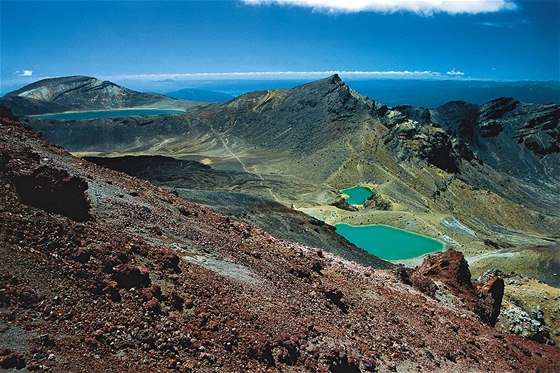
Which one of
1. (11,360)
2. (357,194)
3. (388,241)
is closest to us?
(11,360)

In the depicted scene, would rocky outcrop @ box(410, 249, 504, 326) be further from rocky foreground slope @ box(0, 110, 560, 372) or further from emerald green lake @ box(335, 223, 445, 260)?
emerald green lake @ box(335, 223, 445, 260)

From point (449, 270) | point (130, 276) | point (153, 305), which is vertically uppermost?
point (130, 276)

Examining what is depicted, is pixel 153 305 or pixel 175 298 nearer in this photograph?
pixel 153 305

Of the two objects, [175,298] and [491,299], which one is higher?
[175,298]

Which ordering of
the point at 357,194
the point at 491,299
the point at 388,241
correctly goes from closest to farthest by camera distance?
the point at 491,299 → the point at 388,241 → the point at 357,194

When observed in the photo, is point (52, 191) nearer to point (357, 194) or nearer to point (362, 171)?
point (357, 194)

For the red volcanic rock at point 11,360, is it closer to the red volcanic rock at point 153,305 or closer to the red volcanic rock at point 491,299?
the red volcanic rock at point 153,305

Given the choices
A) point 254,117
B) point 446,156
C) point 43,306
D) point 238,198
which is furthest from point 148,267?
point 254,117

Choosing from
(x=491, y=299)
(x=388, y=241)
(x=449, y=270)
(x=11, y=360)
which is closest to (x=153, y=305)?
(x=11, y=360)
